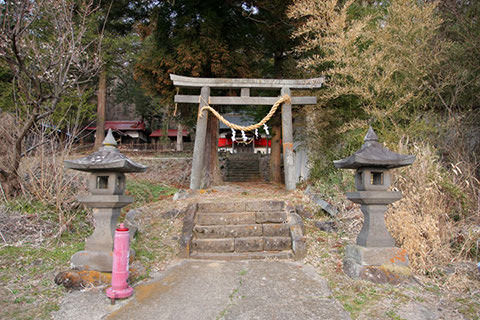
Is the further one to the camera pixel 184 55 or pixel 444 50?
pixel 184 55

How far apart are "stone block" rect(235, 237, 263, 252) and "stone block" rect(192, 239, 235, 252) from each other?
83mm

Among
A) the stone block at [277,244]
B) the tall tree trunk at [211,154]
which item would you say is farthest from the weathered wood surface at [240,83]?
the stone block at [277,244]

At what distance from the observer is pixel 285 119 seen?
7617 millimetres

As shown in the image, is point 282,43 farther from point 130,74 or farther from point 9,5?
point 130,74

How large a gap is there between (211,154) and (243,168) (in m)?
8.10

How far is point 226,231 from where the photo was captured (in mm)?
4969

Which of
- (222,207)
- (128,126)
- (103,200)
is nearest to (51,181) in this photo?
(103,200)

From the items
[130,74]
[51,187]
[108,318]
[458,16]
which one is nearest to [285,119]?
[458,16]

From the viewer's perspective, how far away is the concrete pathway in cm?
283

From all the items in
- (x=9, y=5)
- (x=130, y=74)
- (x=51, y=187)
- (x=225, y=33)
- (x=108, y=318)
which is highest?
(x=130, y=74)

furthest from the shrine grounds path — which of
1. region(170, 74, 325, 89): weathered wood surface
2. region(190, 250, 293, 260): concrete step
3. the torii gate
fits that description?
region(170, 74, 325, 89): weathered wood surface

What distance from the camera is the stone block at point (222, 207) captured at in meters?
5.46

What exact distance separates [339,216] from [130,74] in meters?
19.1

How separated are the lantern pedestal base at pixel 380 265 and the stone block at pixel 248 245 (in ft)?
4.82
